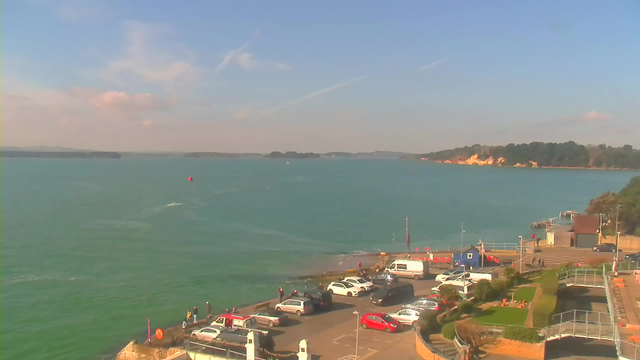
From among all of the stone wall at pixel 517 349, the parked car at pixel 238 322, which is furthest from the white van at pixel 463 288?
the parked car at pixel 238 322

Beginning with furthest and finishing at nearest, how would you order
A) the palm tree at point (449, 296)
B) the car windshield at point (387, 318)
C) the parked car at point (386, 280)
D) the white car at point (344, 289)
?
the parked car at point (386, 280) → the white car at point (344, 289) → the palm tree at point (449, 296) → the car windshield at point (387, 318)

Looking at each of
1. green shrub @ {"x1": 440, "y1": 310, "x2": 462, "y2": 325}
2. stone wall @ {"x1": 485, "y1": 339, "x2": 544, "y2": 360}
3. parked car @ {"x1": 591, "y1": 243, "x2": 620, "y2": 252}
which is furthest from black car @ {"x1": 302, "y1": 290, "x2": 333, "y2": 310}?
parked car @ {"x1": 591, "y1": 243, "x2": 620, "y2": 252}

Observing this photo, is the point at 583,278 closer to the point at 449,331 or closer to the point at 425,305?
the point at 425,305

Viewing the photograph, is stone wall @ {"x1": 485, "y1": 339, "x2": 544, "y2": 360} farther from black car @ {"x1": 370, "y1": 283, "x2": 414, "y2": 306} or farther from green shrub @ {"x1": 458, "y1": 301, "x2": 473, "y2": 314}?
black car @ {"x1": 370, "y1": 283, "x2": 414, "y2": 306}

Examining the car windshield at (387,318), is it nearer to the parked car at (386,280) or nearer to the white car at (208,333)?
the white car at (208,333)

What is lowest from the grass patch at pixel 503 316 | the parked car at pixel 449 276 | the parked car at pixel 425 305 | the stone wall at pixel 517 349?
the parked car at pixel 449 276

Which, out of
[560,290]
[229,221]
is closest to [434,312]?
[560,290]

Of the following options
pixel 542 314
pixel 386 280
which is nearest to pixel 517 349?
pixel 542 314
